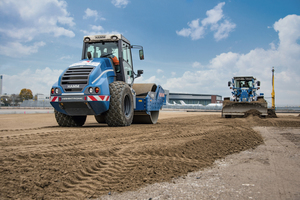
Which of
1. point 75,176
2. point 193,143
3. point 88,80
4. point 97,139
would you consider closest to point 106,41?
point 88,80

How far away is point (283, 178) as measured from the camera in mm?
3516

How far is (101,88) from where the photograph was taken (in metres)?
8.02

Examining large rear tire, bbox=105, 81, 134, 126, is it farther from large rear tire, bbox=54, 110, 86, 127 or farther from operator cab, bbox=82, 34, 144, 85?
large rear tire, bbox=54, 110, 86, 127

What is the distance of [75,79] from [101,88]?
921 millimetres

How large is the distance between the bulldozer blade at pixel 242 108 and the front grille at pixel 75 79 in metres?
11.0

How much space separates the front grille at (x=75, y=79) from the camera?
805cm

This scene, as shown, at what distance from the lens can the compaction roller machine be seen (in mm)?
8000

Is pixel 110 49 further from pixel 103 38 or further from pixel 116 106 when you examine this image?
pixel 116 106

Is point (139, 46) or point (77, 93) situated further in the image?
point (139, 46)

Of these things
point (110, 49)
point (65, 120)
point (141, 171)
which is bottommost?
point (141, 171)

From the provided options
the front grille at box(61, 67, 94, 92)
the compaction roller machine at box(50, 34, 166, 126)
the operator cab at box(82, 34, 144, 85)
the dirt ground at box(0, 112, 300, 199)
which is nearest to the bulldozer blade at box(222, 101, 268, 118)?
the compaction roller machine at box(50, 34, 166, 126)

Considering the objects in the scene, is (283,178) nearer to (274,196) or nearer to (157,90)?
(274,196)

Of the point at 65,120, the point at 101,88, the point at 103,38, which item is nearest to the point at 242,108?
the point at 103,38

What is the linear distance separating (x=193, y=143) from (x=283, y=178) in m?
2.40
